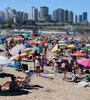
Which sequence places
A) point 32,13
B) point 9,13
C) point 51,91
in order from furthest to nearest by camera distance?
point 32,13, point 9,13, point 51,91

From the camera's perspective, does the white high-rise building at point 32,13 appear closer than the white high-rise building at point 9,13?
No

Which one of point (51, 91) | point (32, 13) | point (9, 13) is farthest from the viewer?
point (32, 13)

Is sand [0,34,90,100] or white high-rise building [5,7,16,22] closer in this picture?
sand [0,34,90,100]

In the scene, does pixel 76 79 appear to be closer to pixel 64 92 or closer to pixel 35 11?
pixel 64 92

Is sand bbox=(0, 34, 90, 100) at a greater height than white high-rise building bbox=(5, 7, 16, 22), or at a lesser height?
lesser

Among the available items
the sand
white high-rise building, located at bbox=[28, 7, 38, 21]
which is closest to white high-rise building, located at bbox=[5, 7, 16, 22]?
white high-rise building, located at bbox=[28, 7, 38, 21]

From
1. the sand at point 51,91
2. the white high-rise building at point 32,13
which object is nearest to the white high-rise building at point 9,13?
the white high-rise building at point 32,13

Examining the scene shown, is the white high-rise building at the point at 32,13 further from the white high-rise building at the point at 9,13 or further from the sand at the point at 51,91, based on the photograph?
the sand at the point at 51,91

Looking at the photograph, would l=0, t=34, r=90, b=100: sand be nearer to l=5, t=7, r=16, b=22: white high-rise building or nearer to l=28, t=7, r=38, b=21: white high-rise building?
l=5, t=7, r=16, b=22: white high-rise building

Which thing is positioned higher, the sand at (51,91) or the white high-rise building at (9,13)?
the white high-rise building at (9,13)

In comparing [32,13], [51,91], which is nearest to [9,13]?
[32,13]

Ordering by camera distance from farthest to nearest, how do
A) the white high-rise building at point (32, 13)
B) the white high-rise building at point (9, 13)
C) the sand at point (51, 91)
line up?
the white high-rise building at point (32, 13) < the white high-rise building at point (9, 13) < the sand at point (51, 91)

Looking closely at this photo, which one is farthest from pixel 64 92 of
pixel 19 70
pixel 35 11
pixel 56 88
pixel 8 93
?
pixel 35 11

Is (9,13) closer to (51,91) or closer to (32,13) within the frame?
(32,13)
